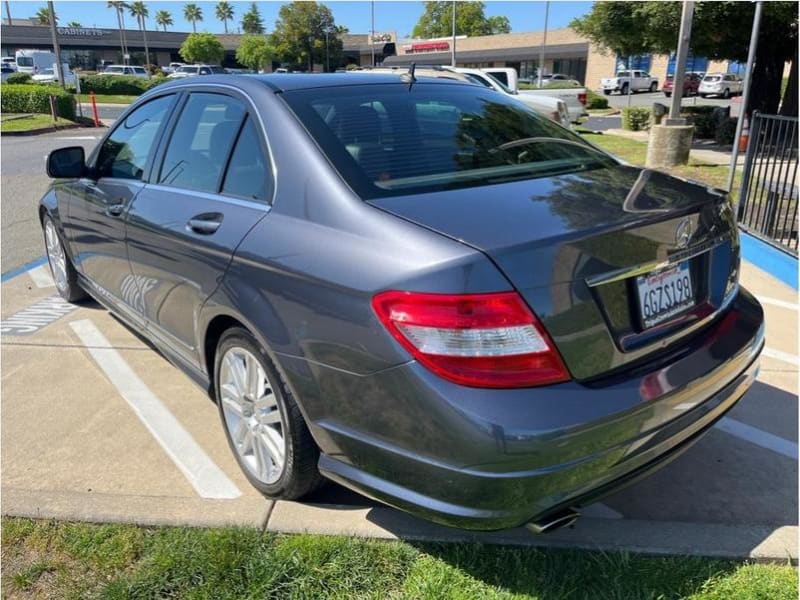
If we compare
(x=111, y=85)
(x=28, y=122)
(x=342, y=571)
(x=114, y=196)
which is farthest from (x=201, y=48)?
(x=342, y=571)

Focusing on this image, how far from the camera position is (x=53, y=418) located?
364 centimetres

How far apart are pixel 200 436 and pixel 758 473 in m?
2.71

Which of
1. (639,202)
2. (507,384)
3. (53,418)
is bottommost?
(53,418)

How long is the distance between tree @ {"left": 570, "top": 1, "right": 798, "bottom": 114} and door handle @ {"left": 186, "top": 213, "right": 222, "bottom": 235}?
13821 mm

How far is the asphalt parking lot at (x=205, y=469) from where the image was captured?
8.71 ft

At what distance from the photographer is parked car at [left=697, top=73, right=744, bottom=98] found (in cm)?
4594

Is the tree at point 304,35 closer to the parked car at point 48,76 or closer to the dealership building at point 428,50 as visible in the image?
the dealership building at point 428,50

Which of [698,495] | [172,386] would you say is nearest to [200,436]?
[172,386]

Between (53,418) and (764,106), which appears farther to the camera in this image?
(764,106)

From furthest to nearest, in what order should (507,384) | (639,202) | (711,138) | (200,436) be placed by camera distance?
(711,138), (200,436), (639,202), (507,384)

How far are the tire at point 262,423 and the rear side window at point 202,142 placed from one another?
787mm

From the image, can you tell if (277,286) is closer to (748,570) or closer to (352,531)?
(352,531)

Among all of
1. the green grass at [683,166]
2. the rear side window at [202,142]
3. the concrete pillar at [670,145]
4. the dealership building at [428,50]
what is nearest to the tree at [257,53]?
the dealership building at [428,50]

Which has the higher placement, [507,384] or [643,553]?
[507,384]
